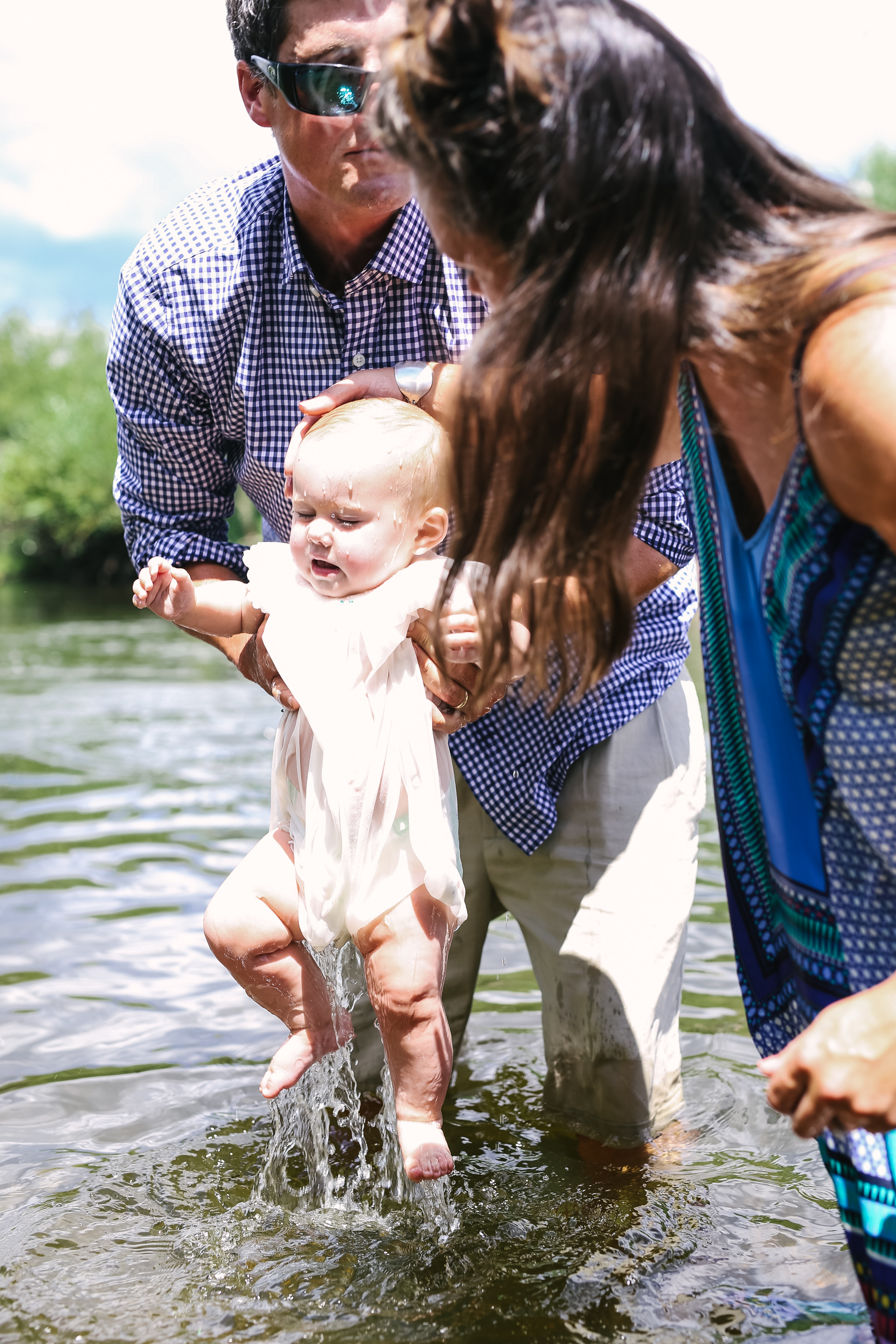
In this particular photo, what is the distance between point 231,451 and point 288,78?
3.08 feet

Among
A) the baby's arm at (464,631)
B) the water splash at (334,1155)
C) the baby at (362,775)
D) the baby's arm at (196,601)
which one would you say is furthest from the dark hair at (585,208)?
the water splash at (334,1155)

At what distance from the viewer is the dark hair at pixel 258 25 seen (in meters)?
2.80

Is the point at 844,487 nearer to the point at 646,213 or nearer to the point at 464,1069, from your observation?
the point at 646,213

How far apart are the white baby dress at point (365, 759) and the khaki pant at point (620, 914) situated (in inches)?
24.2

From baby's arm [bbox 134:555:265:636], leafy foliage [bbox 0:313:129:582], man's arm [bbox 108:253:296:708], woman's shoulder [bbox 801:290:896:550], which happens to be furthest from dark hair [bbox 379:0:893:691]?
leafy foliage [bbox 0:313:129:582]

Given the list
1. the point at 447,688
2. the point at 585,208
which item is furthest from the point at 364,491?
the point at 585,208

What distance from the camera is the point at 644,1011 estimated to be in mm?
3133

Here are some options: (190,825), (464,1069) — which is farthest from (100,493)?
(464,1069)

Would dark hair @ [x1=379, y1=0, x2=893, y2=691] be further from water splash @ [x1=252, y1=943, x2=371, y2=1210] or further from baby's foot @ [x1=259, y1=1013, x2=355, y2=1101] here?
water splash @ [x1=252, y1=943, x2=371, y2=1210]

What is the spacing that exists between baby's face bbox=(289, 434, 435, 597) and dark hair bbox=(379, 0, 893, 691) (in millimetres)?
780

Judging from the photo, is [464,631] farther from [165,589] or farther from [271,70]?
[271,70]

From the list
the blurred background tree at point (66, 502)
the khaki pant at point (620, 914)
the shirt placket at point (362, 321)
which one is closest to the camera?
the shirt placket at point (362, 321)

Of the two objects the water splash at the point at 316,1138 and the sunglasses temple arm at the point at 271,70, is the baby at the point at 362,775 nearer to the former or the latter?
the water splash at the point at 316,1138

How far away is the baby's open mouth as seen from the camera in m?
2.64
